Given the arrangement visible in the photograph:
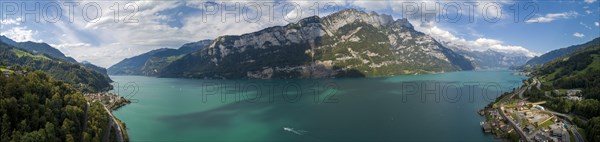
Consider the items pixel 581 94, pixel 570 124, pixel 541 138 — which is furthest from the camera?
pixel 581 94

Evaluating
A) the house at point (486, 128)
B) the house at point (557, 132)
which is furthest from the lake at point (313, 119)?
the house at point (557, 132)

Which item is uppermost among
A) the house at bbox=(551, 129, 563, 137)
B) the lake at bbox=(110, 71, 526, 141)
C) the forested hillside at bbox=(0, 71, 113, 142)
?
the forested hillside at bbox=(0, 71, 113, 142)

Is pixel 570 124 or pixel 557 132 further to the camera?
pixel 570 124

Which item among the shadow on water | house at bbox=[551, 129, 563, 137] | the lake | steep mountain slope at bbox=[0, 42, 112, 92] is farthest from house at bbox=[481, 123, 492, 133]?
steep mountain slope at bbox=[0, 42, 112, 92]

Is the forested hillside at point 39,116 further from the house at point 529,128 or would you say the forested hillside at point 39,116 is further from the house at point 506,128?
the house at point 529,128

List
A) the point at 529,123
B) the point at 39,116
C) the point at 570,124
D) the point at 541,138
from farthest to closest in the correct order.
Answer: the point at 529,123
the point at 570,124
the point at 541,138
the point at 39,116

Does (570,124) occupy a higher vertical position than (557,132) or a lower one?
higher

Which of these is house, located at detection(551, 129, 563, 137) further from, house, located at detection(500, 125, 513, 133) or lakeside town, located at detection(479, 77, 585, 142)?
house, located at detection(500, 125, 513, 133)

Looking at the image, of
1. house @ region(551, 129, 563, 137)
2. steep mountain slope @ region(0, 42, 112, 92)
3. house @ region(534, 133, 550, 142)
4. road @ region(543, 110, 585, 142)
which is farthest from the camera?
steep mountain slope @ region(0, 42, 112, 92)

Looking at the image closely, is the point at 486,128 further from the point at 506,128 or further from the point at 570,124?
the point at 570,124

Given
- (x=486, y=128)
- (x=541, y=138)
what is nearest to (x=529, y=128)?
(x=541, y=138)
